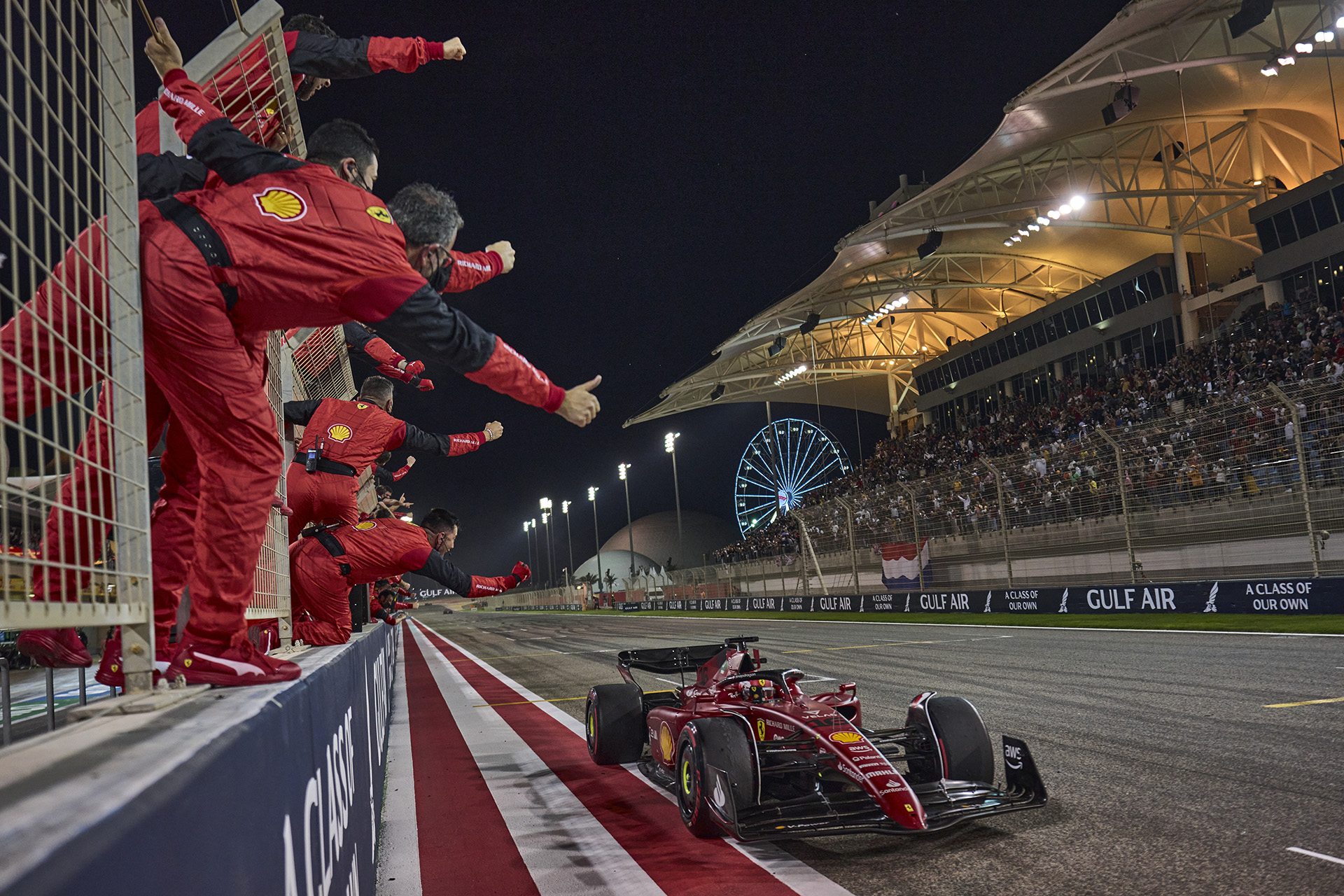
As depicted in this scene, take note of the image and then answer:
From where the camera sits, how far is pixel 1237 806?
4.32 m

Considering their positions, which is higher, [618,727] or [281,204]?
[281,204]

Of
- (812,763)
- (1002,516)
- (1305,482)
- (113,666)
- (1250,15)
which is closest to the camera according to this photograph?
(113,666)

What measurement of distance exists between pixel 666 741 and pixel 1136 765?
9.02ft

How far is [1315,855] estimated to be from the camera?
11.8 ft

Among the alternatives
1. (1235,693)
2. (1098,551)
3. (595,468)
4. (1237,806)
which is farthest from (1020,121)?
(595,468)

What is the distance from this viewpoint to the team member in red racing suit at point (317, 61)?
325 centimetres

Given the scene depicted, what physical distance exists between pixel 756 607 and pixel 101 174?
34128mm

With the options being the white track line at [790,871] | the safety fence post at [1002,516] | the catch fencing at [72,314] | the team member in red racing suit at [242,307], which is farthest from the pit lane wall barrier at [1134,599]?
the catch fencing at [72,314]

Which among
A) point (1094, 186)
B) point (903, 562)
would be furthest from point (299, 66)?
point (1094, 186)

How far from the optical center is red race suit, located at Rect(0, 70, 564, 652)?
223cm

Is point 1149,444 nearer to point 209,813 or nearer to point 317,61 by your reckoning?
point 317,61

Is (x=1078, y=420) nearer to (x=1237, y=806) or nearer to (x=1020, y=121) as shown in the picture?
(x=1020, y=121)

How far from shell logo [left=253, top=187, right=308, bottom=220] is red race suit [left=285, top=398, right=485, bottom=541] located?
3117mm

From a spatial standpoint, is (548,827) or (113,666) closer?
(113,666)
